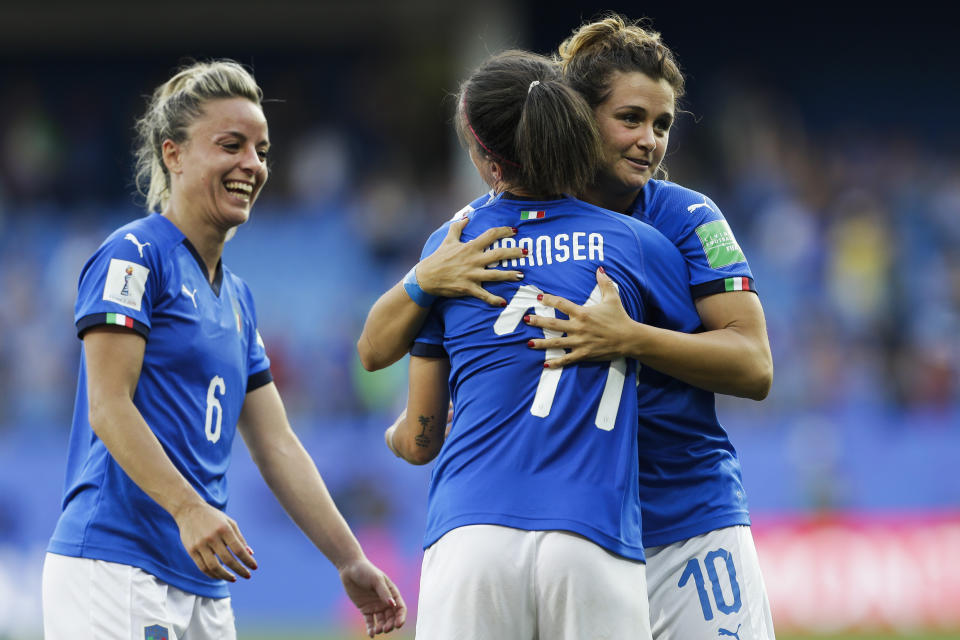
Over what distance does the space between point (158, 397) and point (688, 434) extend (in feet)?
5.45

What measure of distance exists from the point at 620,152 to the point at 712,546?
3.89ft

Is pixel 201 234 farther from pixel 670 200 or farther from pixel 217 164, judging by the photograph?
pixel 670 200

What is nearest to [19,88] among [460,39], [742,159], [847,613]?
[460,39]

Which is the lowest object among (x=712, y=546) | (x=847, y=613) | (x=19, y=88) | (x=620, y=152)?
(x=847, y=613)

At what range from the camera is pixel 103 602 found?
3676mm

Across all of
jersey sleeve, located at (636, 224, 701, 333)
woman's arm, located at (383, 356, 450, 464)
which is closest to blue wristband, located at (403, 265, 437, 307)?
woman's arm, located at (383, 356, 450, 464)

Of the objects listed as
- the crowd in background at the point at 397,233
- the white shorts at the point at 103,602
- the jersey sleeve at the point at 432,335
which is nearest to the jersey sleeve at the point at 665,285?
the jersey sleeve at the point at 432,335

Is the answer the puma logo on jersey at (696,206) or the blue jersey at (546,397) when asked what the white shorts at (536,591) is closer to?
the blue jersey at (546,397)

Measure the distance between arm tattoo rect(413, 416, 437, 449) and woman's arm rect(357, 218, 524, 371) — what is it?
20cm

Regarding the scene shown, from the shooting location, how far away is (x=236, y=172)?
A: 423cm

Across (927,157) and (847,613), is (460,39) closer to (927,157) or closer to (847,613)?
(927,157)

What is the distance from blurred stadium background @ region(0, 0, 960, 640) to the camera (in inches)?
469

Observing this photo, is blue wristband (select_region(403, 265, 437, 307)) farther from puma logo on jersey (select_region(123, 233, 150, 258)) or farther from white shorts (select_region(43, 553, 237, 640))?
white shorts (select_region(43, 553, 237, 640))

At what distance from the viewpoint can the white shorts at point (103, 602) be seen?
367 centimetres
